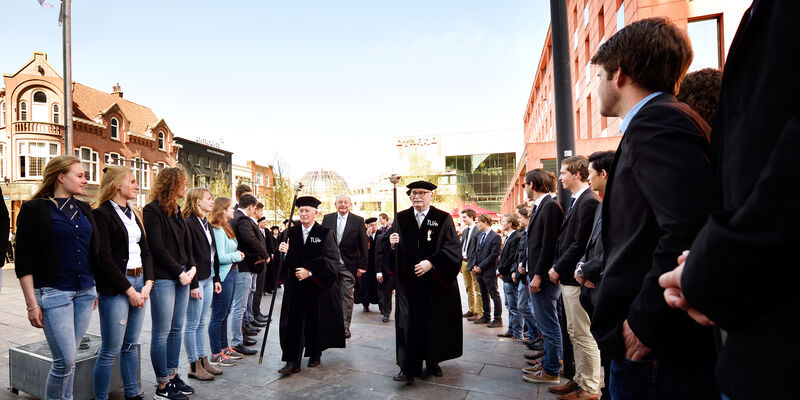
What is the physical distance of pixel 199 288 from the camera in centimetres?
506

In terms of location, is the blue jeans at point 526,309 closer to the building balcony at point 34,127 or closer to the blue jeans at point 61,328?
the blue jeans at point 61,328

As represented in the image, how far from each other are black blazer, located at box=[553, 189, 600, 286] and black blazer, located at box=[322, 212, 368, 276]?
4236 millimetres

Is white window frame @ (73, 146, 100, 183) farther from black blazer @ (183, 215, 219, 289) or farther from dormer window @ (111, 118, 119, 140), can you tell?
black blazer @ (183, 215, 219, 289)

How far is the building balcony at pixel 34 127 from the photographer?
1217 inches

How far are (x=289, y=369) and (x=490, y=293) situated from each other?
4.44 m

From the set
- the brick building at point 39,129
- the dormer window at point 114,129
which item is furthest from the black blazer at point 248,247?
the dormer window at point 114,129

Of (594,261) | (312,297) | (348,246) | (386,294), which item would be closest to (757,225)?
(594,261)

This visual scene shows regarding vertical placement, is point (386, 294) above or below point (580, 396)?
above

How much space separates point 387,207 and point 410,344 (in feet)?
118

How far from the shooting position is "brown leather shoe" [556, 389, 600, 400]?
4422 millimetres

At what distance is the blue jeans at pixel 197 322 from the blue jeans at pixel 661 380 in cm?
453

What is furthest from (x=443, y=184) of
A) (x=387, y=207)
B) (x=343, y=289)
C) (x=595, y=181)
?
(x=595, y=181)

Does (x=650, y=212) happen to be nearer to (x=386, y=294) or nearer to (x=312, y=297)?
(x=312, y=297)

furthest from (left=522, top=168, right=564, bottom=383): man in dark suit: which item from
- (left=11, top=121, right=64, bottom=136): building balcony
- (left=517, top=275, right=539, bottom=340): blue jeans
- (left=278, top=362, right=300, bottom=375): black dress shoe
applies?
(left=11, top=121, right=64, bottom=136): building balcony
